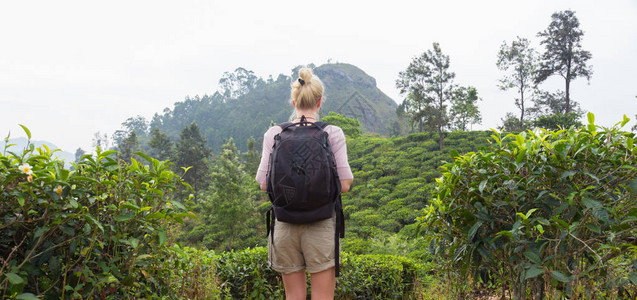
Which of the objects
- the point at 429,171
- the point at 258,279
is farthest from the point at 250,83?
the point at 258,279

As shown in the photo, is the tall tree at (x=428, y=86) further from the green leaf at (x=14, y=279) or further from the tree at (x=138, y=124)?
the tree at (x=138, y=124)

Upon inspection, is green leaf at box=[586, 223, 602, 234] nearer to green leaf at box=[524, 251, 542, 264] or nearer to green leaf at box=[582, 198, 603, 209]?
green leaf at box=[582, 198, 603, 209]

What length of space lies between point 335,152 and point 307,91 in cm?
32

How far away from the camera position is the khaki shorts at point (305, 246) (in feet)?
5.06

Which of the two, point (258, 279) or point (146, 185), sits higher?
point (146, 185)

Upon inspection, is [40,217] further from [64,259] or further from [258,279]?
[258,279]

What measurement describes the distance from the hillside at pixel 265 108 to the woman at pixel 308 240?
61515 mm

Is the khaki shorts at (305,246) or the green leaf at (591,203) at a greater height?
the green leaf at (591,203)

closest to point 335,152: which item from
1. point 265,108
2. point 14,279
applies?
point 14,279

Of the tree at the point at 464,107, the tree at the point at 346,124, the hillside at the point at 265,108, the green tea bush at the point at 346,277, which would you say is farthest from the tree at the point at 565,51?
the hillside at the point at 265,108

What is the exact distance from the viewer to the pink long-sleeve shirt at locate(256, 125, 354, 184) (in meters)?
1.60

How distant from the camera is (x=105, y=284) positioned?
4.32 ft

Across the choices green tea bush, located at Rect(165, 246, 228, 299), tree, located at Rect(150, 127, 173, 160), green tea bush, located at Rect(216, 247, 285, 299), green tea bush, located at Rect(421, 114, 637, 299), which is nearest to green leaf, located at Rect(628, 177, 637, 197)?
green tea bush, located at Rect(421, 114, 637, 299)

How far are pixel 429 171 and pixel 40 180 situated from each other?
1803 cm
